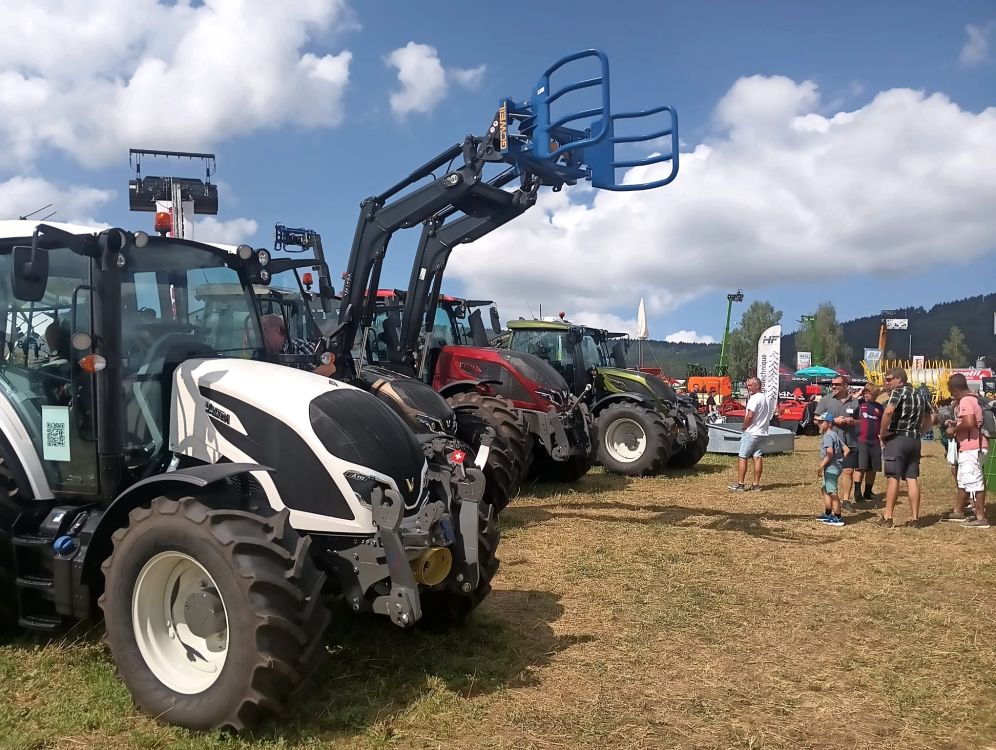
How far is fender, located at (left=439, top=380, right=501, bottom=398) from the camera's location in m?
9.27

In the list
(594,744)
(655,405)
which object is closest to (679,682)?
(594,744)

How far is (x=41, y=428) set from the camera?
4.04 meters

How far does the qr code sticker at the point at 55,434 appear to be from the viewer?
13.0 feet

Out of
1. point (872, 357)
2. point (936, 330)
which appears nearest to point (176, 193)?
point (872, 357)

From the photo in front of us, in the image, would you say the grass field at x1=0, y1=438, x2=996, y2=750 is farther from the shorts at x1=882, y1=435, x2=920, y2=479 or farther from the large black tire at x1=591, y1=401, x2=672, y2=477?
the large black tire at x1=591, y1=401, x2=672, y2=477

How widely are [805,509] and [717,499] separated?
1.05m

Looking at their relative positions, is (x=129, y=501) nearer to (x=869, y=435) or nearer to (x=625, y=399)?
(x=869, y=435)

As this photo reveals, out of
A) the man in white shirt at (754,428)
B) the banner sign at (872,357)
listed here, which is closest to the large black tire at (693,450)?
the man in white shirt at (754,428)

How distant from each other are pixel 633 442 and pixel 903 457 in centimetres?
430

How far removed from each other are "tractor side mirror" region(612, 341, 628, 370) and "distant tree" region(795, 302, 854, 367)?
2442 inches

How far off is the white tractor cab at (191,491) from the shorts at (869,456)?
6614 mm

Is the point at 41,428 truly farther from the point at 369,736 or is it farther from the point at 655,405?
the point at 655,405

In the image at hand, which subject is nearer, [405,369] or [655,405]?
[405,369]

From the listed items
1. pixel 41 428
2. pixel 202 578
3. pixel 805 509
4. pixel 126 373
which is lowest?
pixel 805 509
